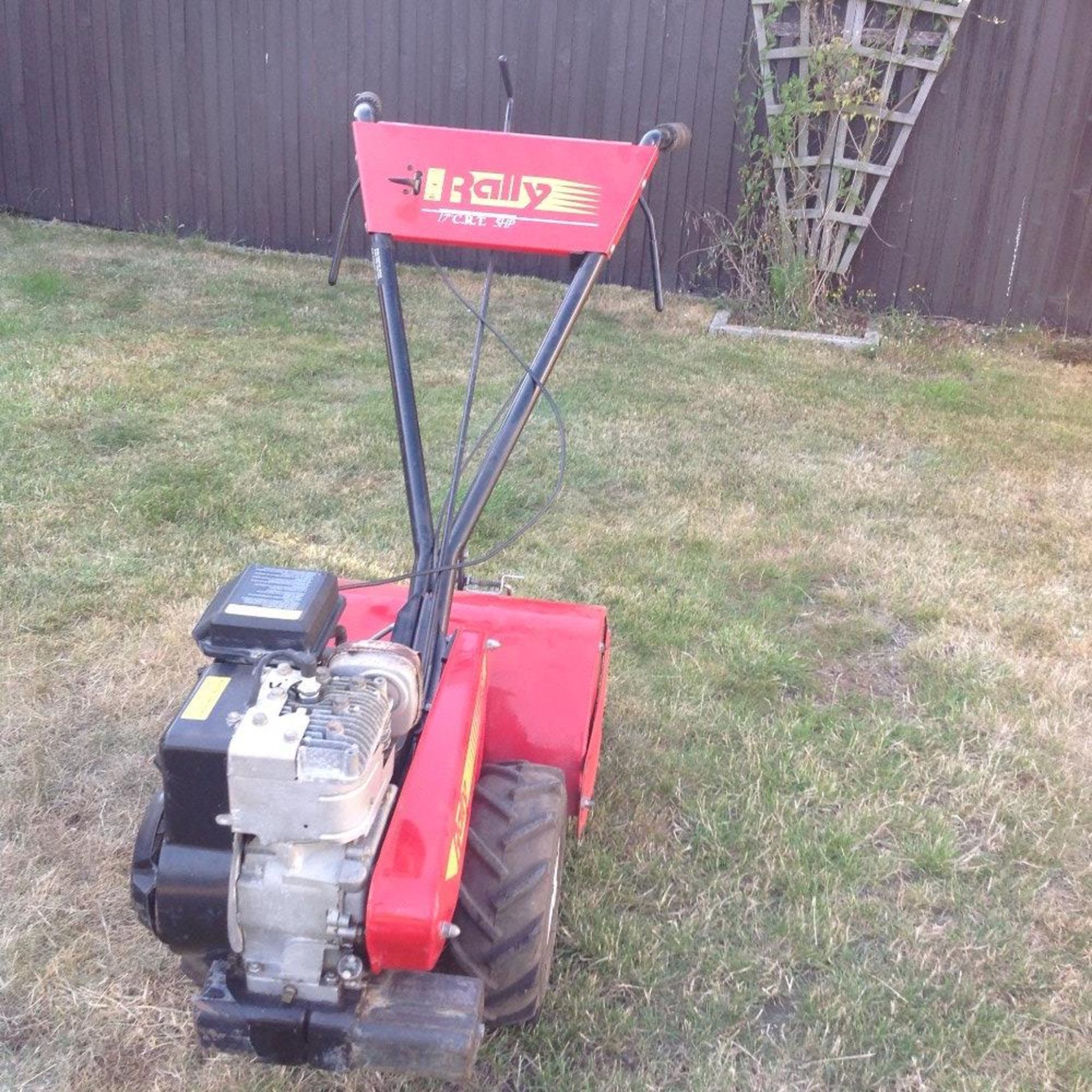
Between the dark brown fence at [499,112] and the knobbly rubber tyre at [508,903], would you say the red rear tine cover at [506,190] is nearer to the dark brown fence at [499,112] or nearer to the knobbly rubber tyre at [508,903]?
the knobbly rubber tyre at [508,903]

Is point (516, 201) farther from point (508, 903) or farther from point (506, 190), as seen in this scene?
point (508, 903)

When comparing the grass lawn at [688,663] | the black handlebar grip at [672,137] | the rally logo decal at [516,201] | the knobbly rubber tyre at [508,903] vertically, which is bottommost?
the grass lawn at [688,663]

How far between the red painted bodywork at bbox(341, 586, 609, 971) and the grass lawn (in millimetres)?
320

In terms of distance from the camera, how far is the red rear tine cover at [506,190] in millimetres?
2191

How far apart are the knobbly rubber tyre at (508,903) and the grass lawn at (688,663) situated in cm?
20

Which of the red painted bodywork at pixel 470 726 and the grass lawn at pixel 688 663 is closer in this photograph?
the red painted bodywork at pixel 470 726

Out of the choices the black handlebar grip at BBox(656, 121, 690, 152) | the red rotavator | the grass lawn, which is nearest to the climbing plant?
the grass lawn

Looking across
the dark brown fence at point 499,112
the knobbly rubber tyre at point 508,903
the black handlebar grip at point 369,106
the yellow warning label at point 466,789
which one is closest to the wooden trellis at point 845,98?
the dark brown fence at point 499,112

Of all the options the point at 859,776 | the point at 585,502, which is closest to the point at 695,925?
the point at 859,776

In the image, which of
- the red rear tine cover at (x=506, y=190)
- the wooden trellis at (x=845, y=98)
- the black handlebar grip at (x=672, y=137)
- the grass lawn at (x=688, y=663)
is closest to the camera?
the grass lawn at (x=688, y=663)

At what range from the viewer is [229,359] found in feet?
16.8

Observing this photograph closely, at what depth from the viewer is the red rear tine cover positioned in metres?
2.19

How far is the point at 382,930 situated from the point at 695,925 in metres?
0.83

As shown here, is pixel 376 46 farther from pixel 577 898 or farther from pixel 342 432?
pixel 577 898
